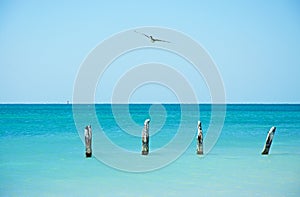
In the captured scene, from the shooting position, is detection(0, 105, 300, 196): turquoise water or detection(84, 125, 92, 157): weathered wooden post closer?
detection(0, 105, 300, 196): turquoise water

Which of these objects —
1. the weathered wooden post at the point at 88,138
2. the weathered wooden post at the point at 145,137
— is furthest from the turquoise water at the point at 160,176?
the weathered wooden post at the point at 145,137

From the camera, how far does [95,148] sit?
2378 cm

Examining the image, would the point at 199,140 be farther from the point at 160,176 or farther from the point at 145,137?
the point at 160,176

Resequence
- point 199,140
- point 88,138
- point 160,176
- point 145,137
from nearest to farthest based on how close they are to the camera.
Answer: point 160,176 < point 88,138 < point 145,137 < point 199,140

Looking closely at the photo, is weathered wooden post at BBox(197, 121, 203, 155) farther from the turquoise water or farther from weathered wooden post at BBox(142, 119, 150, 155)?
weathered wooden post at BBox(142, 119, 150, 155)

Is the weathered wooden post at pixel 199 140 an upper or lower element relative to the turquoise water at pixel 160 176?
upper

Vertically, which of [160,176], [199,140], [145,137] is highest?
[145,137]

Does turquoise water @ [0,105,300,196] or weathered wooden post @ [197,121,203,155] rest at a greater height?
weathered wooden post @ [197,121,203,155]

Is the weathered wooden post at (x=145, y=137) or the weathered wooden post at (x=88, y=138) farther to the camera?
the weathered wooden post at (x=145, y=137)

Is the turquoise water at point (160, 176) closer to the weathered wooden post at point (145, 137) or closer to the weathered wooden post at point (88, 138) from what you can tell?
the weathered wooden post at point (88, 138)

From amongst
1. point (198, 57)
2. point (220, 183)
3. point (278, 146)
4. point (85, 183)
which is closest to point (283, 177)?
point (220, 183)

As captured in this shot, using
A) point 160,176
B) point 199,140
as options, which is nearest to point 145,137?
point 199,140

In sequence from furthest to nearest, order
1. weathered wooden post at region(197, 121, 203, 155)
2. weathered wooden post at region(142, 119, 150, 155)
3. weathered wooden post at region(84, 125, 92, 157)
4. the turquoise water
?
weathered wooden post at region(197, 121, 203, 155) < weathered wooden post at region(142, 119, 150, 155) < weathered wooden post at region(84, 125, 92, 157) < the turquoise water

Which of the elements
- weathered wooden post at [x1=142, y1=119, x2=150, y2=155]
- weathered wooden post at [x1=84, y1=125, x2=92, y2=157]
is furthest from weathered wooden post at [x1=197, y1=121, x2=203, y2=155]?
weathered wooden post at [x1=84, y1=125, x2=92, y2=157]
